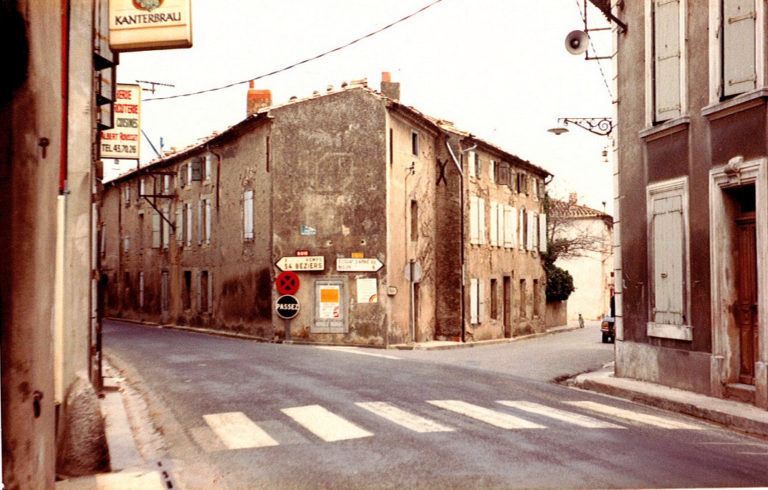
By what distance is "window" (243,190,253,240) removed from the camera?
27062mm

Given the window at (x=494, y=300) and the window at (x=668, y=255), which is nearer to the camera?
the window at (x=668, y=255)

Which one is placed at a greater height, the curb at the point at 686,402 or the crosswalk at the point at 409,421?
the crosswalk at the point at 409,421

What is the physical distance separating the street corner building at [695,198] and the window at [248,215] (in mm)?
15702

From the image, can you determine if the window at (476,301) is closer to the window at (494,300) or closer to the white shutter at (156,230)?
the window at (494,300)

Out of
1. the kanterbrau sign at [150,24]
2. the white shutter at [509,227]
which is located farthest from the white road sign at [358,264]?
the kanterbrau sign at [150,24]

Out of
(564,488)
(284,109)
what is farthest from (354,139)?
(564,488)

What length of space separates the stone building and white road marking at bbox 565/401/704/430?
3876cm

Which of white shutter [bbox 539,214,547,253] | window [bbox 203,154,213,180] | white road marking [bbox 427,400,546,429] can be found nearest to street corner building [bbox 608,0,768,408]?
white road marking [bbox 427,400,546,429]

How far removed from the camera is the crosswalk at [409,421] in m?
7.43

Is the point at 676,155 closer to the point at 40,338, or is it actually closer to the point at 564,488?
the point at 564,488

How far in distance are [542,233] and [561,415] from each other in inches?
1205

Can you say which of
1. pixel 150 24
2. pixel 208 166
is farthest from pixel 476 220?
pixel 150 24

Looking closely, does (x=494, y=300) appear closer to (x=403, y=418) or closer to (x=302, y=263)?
(x=302, y=263)

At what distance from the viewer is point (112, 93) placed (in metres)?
10.9
